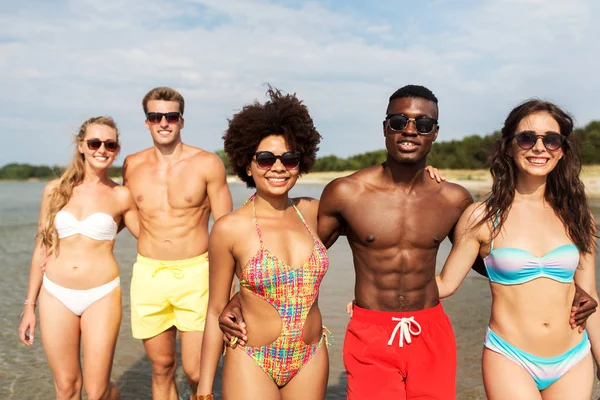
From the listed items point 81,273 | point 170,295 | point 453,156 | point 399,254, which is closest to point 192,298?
point 170,295

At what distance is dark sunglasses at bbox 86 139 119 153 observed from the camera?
15.8ft

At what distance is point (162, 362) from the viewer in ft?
17.2

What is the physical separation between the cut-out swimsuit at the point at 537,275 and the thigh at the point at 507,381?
33mm

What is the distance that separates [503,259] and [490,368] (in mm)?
664

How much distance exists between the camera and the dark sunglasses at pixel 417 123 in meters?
3.69

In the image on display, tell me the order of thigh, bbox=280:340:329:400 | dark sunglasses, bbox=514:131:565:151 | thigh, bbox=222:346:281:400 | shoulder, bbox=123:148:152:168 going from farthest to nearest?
shoulder, bbox=123:148:152:168
dark sunglasses, bbox=514:131:565:151
thigh, bbox=280:340:329:400
thigh, bbox=222:346:281:400

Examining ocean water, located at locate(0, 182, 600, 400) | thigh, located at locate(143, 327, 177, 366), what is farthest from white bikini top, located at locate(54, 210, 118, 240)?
ocean water, located at locate(0, 182, 600, 400)

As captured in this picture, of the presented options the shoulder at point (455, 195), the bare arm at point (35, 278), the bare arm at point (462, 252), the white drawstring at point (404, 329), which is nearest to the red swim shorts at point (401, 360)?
the white drawstring at point (404, 329)

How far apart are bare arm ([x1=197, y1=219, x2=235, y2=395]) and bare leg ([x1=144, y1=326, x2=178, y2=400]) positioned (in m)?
2.00

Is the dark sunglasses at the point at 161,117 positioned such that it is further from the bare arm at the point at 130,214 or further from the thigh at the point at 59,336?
the thigh at the point at 59,336

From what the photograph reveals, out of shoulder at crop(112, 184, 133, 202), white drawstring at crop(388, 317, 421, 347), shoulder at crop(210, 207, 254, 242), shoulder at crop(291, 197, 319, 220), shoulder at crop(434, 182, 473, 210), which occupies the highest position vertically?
shoulder at crop(434, 182, 473, 210)

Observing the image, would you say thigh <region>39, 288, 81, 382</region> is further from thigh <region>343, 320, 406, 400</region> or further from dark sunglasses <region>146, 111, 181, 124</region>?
thigh <region>343, 320, 406, 400</region>

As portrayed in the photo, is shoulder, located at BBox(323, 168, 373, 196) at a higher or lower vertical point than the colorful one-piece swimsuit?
Answer: higher

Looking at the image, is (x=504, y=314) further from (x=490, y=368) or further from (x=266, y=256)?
(x=266, y=256)
